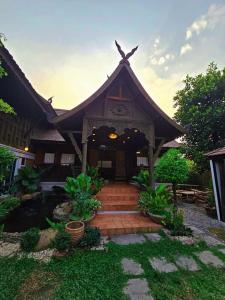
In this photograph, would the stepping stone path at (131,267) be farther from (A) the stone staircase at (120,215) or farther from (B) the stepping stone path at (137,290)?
(A) the stone staircase at (120,215)

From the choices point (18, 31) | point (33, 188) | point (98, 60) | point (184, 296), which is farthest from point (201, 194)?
point (18, 31)

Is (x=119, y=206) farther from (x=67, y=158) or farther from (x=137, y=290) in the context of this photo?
(x=67, y=158)

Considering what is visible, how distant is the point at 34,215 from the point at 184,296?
613 cm

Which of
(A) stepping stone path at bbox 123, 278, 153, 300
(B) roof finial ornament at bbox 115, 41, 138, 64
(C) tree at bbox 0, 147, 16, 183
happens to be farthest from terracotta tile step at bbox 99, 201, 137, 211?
(B) roof finial ornament at bbox 115, 41, 138, 64

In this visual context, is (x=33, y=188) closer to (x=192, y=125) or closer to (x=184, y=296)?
(x=184, y=296)

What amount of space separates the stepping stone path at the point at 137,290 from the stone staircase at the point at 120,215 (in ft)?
6.22

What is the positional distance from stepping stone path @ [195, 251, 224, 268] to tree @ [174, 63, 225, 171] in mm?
9092

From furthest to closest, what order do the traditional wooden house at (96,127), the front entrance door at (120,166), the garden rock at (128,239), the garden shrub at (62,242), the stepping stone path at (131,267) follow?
1. the front entrance door at (120,166)
2. the traditional wooden house at (96,127)
3. the garden rock at (128,239)
4. the garden shrub at (62,242)
5. the stepping stone path at (131,267)

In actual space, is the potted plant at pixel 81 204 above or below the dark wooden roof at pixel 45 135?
below

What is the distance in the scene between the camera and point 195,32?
10.1 m

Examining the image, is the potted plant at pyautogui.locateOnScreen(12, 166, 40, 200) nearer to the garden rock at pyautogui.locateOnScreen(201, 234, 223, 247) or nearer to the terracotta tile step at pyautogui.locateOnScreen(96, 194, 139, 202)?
the terracotta tile step at pyautogui.locateOnScreen(96, 194, 139, 202)

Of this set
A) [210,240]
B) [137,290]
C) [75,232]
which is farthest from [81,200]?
[210,240]

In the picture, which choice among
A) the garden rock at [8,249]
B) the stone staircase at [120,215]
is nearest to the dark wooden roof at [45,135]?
the stone staircase at [120,215]

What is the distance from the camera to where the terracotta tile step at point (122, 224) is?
4469 millimetres
